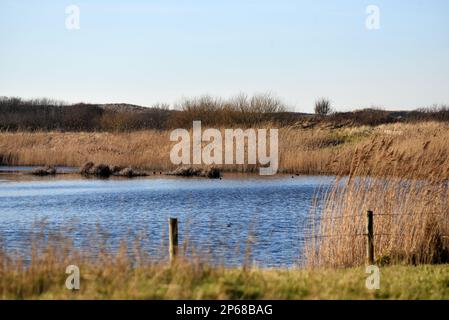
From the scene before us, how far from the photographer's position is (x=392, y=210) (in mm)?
13703

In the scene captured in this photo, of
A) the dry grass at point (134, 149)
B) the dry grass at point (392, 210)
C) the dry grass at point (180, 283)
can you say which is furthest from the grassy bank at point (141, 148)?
the dry grass at point (180, 283)

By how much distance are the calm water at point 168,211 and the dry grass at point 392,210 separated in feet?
5.16

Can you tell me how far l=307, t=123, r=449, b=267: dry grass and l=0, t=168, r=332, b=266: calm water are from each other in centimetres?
157

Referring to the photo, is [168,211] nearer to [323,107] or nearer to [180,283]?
[180,283]

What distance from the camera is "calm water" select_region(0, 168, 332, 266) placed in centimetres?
1634

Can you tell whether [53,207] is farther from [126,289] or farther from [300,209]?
[126,289]

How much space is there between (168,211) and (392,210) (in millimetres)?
11241

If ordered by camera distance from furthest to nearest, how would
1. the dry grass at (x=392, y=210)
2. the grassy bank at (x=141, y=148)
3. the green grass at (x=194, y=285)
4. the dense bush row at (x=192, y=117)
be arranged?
the dense bush row at (x=192, y=117) < the grassy bank at (x=141, y=148) < the dry grass at (x=392, y=210) < the green grass at (x=194, y=285)

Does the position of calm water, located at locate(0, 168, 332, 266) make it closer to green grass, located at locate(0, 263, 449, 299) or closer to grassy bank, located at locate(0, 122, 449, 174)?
grassy bank, located at locate(0, 122, 449, 174)

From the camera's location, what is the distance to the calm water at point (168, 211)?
16.3 m

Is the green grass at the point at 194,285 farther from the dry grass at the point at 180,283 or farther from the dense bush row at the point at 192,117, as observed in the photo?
the dense bush row at the point at 192,117

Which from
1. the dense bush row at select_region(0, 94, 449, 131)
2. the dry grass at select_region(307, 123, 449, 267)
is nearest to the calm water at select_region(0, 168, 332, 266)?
the dry grass at select_region(307, 123, 449, 267)

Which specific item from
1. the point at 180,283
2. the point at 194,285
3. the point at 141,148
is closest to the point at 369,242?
the point at 194,285
